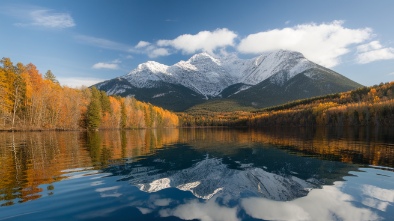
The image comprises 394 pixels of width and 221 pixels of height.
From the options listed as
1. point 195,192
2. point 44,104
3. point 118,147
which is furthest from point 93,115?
point 195,192

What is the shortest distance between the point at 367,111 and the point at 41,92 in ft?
601

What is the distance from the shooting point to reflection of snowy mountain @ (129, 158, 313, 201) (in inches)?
651

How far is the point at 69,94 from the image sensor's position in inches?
4766

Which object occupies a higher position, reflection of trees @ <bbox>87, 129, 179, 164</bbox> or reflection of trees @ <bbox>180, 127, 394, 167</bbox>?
reflection of trees @ <bbox>87, 129, 179, 164</bbox>

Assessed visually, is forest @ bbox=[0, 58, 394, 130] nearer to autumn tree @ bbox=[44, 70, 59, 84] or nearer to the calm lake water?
autumn tree @ bbox=[44, 70, 59, 84]

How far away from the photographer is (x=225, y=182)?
19.6m

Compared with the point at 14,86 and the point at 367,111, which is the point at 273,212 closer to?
Result: the point at 14,86

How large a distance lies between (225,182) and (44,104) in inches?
4185

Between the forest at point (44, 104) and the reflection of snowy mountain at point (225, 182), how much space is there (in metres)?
91.5

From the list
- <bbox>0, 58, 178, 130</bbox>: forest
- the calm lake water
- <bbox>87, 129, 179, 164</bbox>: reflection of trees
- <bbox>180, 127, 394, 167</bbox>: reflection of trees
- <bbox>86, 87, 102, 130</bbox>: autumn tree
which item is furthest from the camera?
<bbox>86, 87, 102, 130</bbox>: autumn tree

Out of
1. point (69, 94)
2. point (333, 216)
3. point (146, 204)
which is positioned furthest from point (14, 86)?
point (333, 216)

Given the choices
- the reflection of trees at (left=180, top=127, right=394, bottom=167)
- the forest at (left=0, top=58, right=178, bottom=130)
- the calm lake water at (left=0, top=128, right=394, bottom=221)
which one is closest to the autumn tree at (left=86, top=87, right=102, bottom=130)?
the forest at (left=0, top=58, right=178, bottom=130)

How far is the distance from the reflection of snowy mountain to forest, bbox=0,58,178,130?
91532 mm

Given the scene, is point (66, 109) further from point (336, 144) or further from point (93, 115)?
point (336, 144)
